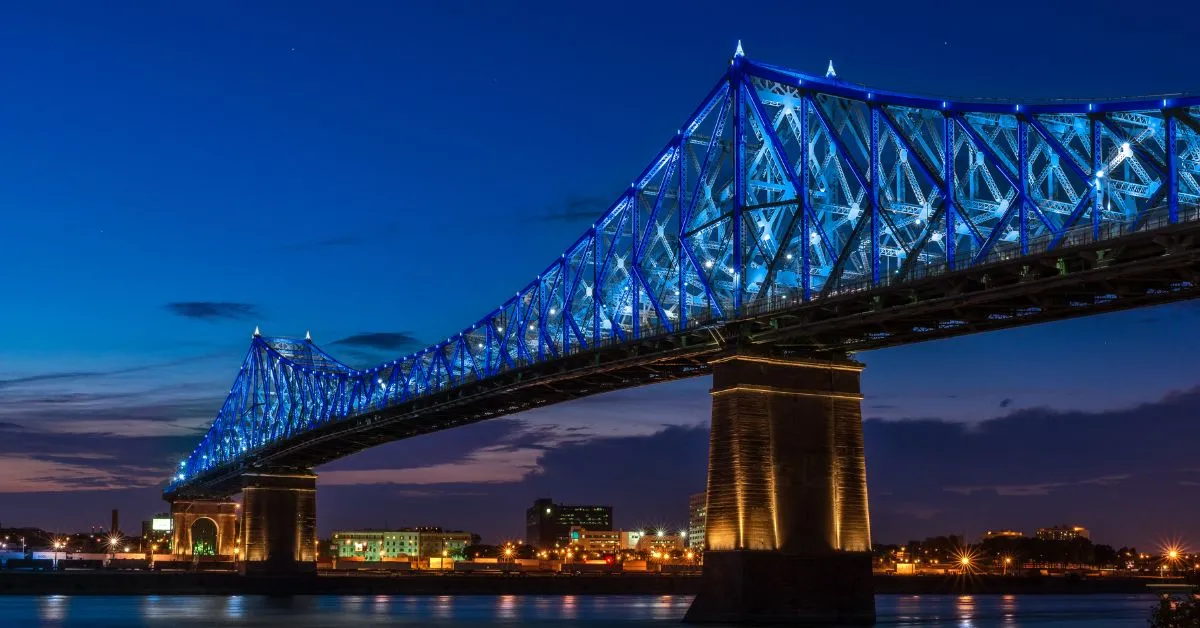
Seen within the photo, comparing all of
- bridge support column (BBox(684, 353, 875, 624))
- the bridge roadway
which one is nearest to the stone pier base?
bridge support column (BBox(684, 353, 875, 624))

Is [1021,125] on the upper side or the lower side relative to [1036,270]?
upper

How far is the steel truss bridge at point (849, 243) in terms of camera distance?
41188 mm

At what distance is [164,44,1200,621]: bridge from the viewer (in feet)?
137

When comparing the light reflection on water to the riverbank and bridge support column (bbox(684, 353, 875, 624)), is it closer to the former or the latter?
the riverbank

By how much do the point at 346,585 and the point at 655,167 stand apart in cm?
6222

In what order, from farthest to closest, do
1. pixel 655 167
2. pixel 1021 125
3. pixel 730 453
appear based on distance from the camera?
pixel 655 167 < pixel 730 453 < pixel 1021 125

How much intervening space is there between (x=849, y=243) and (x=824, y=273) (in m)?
7.05

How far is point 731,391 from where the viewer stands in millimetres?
51781

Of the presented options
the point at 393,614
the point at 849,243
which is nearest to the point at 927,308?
the point at 849,243

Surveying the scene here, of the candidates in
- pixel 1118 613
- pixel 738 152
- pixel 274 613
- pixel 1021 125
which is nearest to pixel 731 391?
pixel 738 152

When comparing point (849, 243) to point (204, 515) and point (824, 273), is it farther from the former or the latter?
point (204, 515)

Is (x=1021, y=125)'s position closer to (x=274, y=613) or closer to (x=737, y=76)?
(x=737, y=76)

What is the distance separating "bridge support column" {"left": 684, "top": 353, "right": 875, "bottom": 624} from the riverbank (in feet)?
215

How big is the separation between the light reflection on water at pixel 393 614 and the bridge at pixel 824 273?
44.4 feet
